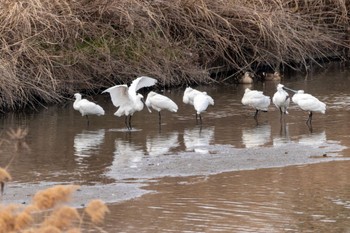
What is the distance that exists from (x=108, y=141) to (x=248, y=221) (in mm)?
4788

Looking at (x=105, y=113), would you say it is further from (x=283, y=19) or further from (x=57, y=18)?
(x=283, y=19)

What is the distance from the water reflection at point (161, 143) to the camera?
12.4 m

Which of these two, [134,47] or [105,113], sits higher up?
[134,47]

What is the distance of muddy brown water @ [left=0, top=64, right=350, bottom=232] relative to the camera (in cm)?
896

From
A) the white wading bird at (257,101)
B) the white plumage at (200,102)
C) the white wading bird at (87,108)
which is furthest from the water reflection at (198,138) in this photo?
the white wading bird at (87,108)

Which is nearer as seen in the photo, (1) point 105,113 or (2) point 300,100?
(2) point 300,100

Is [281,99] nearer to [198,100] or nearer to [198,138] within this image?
[198,100]

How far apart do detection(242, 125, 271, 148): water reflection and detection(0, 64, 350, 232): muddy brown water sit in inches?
0.5

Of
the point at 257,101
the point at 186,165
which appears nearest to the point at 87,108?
the point at 257,101

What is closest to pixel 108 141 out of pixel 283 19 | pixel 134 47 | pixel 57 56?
pixel 57 56

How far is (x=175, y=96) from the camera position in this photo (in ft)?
58.2

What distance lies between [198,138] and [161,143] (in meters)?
0.58

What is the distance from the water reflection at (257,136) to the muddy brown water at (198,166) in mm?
14

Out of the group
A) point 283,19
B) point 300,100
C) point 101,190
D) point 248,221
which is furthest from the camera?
point 283,19
